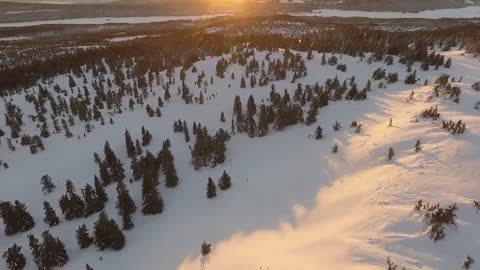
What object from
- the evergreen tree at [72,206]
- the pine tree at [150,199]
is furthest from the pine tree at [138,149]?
the evergreen tree at [72,206]

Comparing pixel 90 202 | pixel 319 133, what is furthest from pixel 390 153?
pixel 90 202

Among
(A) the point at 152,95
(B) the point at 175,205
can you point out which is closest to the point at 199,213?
(B) the point at 175,205

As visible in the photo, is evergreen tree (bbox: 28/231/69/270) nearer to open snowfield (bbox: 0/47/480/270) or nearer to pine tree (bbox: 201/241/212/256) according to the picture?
open snowfield (bbox: 0/47/480/270)

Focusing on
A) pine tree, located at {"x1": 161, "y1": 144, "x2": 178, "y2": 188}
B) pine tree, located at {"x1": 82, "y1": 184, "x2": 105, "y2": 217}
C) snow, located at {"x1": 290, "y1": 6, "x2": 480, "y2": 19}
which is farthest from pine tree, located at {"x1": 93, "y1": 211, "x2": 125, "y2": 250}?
snow, located at {"x1": 290, "y1": 6, "x2": 480, "y2": 19}

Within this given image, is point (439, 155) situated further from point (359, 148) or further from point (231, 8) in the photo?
point (231, 8)

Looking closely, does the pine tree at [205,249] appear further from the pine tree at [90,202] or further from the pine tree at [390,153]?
the pine tree at [390,153]

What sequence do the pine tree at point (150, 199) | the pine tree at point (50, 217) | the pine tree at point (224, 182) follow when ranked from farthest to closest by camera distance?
the pine tree at point (224, 182) < the pine tree at point (150, 199) < the pine tree at point (50, 217)
